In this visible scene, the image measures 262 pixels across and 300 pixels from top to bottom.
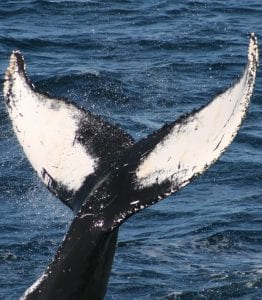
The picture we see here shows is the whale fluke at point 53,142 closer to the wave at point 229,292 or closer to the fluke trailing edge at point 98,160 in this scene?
the fluke trailing edge at point 98,160

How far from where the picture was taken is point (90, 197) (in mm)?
7977

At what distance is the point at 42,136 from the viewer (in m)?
8.38

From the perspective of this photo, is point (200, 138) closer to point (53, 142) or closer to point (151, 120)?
point (53, 142)

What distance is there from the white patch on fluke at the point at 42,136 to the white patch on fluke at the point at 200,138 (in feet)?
2.31

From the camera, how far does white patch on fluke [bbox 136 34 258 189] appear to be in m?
7.20

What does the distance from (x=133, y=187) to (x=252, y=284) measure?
5671 millimetres

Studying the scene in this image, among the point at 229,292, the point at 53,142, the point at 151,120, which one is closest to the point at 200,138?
the point at 53,142

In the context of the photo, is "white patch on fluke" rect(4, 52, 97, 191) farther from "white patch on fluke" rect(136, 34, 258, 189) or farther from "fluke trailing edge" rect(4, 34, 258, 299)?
"white patch on fluke" rect(136, 34, 258, 189)

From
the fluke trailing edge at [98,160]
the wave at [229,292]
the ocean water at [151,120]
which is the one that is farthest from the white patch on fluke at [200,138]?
the wave at [229,292]

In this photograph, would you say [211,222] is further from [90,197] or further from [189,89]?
[90,197]

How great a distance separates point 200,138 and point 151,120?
1176 centimetres

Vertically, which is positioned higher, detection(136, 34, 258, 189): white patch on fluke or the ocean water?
detection(136, 34, 258, 189): white patch on fluke

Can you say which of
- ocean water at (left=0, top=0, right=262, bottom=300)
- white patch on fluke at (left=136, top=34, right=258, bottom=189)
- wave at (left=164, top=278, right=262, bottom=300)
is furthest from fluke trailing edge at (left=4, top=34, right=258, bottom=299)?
wave at (left=164, top=278, right=262, bottom=300)

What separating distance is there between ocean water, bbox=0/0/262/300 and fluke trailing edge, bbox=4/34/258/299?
1.00 meters
